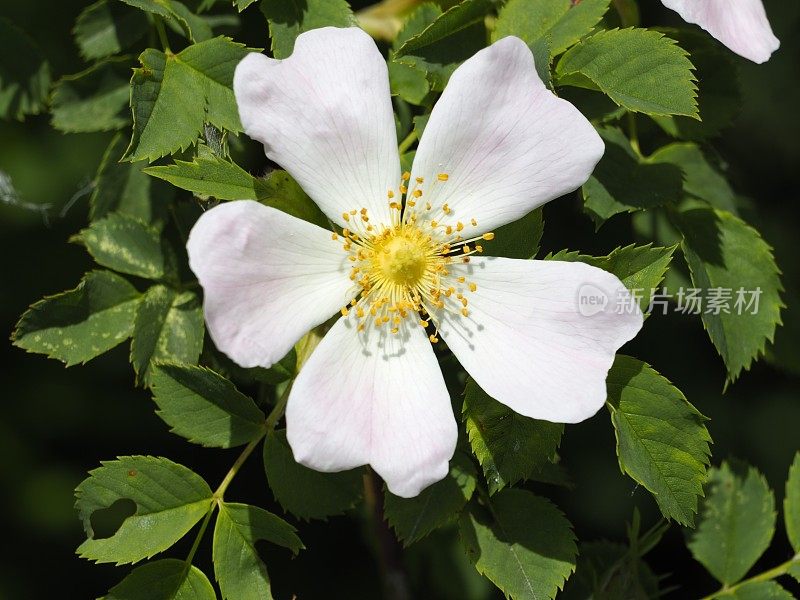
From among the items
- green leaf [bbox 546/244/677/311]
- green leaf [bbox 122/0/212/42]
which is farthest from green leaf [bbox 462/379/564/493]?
green leaf [bbox 122/0/212/42]

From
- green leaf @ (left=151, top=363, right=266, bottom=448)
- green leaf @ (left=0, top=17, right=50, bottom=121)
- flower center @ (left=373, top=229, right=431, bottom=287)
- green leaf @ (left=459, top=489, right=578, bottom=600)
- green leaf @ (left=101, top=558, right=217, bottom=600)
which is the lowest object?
green leaf @ (left=459, top=489, right=578, bottom=600)

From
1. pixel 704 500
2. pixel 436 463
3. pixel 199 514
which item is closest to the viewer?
pixel 436 463

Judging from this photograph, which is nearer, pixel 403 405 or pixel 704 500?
pixel 403 405

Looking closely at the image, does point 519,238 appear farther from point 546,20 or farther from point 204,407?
point 204,407

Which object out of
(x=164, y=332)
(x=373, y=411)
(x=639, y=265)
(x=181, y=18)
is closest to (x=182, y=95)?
(x=181, y=18)

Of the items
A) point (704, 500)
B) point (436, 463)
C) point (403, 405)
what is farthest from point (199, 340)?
point (704, 500)

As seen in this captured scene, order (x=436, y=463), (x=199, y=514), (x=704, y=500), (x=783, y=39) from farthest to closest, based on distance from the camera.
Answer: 1. (x=783, y=39)
2. (x=704, y=500)
3. (x=199, y=514)
4. (x=436, y=463)

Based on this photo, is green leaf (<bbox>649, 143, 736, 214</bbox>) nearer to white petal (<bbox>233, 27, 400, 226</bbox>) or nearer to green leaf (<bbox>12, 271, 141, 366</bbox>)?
white petal (<bbox>233, 27, 400, 226</bbox>)

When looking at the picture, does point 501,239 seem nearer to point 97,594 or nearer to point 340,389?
point 340,389
